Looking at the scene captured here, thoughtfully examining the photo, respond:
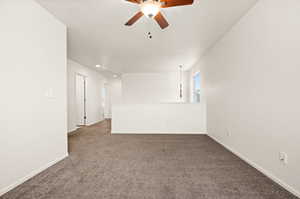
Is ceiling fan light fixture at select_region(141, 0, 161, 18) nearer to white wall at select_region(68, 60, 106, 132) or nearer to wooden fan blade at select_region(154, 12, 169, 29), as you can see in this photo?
wooden fan blade at select_region(154, 12, 169, 29)

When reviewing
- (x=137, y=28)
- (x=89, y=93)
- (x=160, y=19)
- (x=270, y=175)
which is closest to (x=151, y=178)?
(x=270, y=175)

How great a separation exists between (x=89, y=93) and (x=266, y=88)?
6191mm

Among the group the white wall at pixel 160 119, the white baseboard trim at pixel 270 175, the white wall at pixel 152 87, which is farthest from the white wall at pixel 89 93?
the white baseboard trim at pixel 270 175

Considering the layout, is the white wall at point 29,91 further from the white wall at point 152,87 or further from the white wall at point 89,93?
the white wall at point 152,87

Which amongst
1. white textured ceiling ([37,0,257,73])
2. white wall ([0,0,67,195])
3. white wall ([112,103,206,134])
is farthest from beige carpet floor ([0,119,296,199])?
white textured ceiling ([37,0,257,73])

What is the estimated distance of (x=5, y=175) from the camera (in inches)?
68.7

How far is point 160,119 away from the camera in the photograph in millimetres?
5023

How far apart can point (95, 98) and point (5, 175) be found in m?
5.66

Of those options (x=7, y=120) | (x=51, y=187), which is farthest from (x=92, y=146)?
(x=7, y=120)

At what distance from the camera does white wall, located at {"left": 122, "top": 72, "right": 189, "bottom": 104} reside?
24.9 ft

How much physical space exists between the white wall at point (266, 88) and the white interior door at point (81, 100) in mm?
5190

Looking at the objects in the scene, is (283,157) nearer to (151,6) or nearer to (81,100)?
(151,6)

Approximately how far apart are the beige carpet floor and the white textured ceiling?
2385 mm

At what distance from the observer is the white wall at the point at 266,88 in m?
1.68
